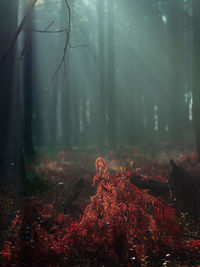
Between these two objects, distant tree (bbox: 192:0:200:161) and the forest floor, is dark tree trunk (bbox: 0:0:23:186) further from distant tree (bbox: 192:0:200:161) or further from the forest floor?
distant tree (bbox: 192:0:200:161)

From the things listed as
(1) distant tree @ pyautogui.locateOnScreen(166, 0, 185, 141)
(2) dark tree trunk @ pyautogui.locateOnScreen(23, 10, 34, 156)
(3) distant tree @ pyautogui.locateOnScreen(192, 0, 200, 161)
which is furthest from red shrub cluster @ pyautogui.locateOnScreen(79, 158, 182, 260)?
(1) distant tree @ pyautogui.locateOnScreen(166, 0, 185, 141)

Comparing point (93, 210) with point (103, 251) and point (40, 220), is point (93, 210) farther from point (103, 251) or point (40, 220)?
point (40, 220)

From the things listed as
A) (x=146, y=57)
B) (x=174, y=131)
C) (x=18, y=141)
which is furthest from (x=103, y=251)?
(x=146, y=57)

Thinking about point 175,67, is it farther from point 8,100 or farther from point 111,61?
point 8,100

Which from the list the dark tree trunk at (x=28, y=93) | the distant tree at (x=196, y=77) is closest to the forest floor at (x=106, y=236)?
the distant tree at (x=196, y=77)

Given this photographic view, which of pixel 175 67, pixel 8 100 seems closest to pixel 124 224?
pixel 8 100

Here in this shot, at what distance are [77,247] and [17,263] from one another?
85 cm

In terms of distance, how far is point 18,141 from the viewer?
23.9ft

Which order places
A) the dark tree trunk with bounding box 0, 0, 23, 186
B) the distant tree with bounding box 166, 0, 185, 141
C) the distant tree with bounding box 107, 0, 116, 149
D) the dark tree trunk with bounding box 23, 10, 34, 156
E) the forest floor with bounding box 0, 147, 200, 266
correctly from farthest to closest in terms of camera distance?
the distant tree with bounding box 107, 0, 116, 149 < the distant tree with bounding box 166, 0, 185, 141 < the dark tree trunk with bounding box 23, 10, 34, 156 < the dark tree trunk with bounding box 0, 0, 23, 186 < the forest floor with bounding box 0, 147, 200, 266

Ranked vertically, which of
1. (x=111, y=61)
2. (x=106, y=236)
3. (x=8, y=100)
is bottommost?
(x=106, y=236)

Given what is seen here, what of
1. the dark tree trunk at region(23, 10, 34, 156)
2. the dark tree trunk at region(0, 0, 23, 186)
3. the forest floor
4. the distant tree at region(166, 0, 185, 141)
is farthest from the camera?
the distant tree at region(166, 0, 185, 141)

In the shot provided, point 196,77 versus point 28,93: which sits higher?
point 28,93

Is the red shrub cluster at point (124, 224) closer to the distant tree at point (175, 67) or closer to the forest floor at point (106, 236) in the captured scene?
the forest floor at point (106, 236)

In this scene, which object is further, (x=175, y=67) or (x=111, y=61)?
(x=111, y=61)
